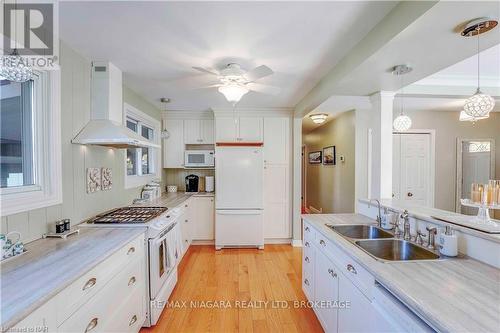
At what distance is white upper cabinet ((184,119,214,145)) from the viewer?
432 cm

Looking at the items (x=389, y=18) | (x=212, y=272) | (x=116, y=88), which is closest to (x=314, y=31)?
(x=389, y=18)

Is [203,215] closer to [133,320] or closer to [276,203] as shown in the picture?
[276,203]

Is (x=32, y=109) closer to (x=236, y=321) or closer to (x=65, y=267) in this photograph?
(x=65, y=267)

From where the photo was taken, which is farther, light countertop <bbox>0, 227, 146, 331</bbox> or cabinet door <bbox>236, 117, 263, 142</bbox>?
cabinet door <bbox>236, 117, 263, 142</bbox>

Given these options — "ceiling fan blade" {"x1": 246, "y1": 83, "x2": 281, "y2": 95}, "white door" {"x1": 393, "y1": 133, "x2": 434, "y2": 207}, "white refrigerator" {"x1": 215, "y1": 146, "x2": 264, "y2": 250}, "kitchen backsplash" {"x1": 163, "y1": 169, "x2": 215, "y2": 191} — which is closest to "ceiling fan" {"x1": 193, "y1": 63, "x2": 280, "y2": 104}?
"ceiling fan blade" {"x1": 246, "y1": 83, "x2": 281, "y2": 95}

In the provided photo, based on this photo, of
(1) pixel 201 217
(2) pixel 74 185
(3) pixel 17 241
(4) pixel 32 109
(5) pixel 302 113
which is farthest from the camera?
(1) pixel 201 217

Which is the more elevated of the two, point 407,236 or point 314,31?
point 314,31

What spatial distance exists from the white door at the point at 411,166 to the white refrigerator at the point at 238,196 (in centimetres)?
265

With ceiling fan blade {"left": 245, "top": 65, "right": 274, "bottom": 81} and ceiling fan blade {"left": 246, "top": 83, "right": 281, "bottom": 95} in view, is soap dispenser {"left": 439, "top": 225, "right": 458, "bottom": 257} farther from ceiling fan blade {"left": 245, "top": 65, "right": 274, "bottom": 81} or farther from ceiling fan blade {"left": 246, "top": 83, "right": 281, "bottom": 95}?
ceiling fan blade {"left": 246, "top": 83, "right": 281, "bottom": 95}

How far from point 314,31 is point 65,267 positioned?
216 centimetres

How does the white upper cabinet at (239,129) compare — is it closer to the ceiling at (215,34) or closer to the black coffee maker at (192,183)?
the black coffee maker at (192,183)

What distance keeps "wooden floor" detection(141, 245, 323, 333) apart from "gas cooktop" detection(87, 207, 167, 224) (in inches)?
36.8

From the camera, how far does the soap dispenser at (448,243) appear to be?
139 centimetres

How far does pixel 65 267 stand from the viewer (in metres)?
1.26
